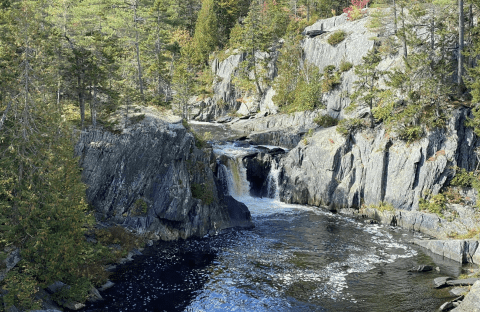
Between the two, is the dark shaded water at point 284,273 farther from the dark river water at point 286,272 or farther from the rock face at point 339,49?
the rock face at point 339,49

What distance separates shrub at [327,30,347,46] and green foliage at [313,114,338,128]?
1473 cm

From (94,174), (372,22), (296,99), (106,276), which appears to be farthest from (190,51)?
(106,276)

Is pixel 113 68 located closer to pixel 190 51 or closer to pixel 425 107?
pixel 425 107

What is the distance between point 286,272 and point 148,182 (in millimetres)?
14668

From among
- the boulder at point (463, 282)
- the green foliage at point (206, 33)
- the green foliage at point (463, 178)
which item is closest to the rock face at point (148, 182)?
the boulder at point (463, 282)

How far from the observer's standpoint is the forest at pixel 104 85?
18.7 meters

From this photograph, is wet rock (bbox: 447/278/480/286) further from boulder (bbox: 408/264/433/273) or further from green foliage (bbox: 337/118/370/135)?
green foliage (bbox: 337/118/370/135)

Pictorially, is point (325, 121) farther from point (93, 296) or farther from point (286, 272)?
point (93, 296)

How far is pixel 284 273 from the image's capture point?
84.4ft

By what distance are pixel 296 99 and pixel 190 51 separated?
32513mm

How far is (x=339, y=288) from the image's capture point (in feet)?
78.0

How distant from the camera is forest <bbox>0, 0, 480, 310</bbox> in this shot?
18.7 meters

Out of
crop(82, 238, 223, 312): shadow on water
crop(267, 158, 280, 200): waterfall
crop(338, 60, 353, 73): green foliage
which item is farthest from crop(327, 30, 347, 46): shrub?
crop(82, 238, 223, 312): shadow on water

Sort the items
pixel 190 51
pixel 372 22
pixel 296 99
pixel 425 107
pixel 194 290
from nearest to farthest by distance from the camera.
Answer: pixel 194 290 → pixel 425 107 → pixel 372 22 → pixel 296 99 → pixel 190 51
